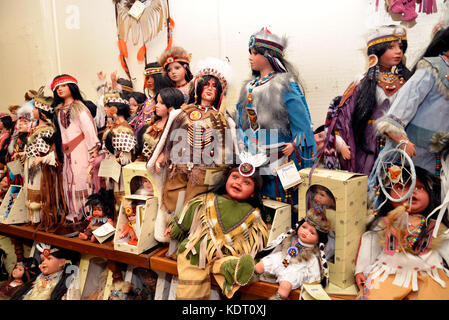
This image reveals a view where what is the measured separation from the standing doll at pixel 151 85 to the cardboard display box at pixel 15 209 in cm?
110

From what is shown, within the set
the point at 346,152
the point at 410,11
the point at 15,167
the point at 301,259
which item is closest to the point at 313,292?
the point at 301,259

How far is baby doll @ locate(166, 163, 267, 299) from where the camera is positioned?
144cm

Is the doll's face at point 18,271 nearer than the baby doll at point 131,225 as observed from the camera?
No

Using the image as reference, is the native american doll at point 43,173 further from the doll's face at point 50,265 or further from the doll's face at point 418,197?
the doll's face at point 418,197

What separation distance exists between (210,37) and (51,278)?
6.64ft

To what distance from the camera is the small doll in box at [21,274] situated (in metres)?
2.28

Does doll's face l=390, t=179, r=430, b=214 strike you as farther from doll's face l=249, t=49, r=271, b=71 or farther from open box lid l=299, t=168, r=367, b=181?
doll's face l=249, t=49, r=271, b=71

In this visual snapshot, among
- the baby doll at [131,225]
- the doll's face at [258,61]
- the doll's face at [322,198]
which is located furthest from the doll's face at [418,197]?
the baby doll at [131,225]

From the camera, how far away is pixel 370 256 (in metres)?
1.31

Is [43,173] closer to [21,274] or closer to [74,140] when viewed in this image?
[74,140]

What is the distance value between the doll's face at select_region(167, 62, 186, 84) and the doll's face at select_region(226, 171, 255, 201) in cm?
91

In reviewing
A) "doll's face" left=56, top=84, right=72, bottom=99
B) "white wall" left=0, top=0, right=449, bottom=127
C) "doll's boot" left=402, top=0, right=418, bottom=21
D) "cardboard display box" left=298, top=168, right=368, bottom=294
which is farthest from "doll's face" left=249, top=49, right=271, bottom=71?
"doll's face" left=56, top=84, right=72, bottom=99

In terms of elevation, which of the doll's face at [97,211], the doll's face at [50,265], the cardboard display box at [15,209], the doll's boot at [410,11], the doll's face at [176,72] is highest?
the doll's boot at [410,11]

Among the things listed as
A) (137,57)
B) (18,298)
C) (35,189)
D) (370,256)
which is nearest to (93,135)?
(35,189)
